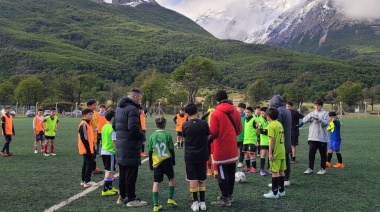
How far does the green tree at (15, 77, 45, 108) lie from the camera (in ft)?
247

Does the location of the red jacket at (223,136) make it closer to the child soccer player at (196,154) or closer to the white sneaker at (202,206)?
the child soccer player at (196,154)

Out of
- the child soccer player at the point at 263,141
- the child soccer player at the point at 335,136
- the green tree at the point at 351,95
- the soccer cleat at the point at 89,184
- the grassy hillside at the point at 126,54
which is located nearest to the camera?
the soccer cleat at the point at 89,184

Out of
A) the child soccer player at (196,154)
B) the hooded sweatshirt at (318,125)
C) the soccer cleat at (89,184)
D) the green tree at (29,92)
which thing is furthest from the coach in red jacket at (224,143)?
the green tree at (29,92)

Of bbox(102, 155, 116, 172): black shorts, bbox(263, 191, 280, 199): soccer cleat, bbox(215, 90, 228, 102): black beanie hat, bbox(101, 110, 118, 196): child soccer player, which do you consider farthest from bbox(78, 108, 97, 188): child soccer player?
bbox(263, 191, 280, 199): soccer cleat

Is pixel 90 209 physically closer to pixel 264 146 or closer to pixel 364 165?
pixel 264 146

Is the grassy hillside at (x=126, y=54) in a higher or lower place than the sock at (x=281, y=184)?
higher

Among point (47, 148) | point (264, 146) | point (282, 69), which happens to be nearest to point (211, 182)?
point (264, 146)

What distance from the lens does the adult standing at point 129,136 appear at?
669cm

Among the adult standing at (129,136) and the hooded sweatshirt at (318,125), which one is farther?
the hooded sweatshirt at (318,125)

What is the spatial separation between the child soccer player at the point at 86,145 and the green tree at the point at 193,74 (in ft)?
258

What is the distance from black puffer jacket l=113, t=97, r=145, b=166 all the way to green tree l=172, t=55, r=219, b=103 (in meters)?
80.4

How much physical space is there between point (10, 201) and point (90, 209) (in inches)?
69.8

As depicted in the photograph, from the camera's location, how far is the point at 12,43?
137m

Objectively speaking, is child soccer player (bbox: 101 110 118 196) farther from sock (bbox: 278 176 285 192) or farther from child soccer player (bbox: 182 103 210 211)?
sock (bbox: 278 176 285 192)
